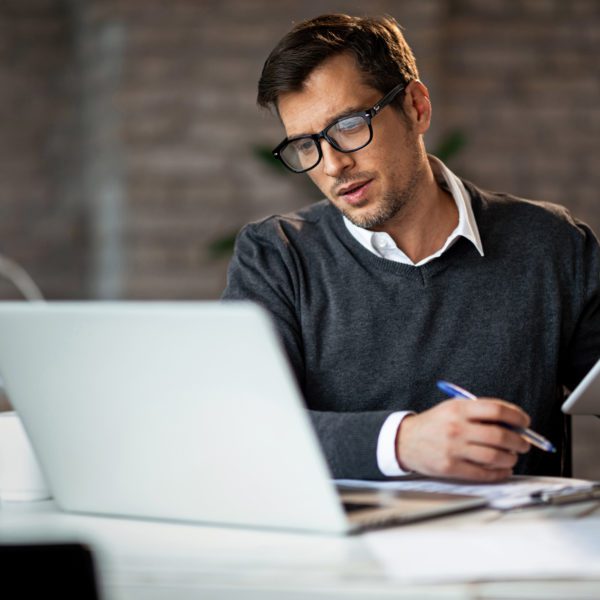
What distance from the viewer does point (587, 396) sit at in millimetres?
1277

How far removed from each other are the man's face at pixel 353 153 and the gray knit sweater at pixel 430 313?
0.08 meters

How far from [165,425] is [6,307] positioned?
6.9 inches

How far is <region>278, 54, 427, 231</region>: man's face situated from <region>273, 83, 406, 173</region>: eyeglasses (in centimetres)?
1

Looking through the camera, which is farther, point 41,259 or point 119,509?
point 41,259

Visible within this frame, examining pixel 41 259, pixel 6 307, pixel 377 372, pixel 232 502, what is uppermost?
pixel 6 307

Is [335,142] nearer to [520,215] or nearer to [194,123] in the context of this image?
[520,215]

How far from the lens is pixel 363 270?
5.57 ft

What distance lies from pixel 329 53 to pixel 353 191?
0.69 feet

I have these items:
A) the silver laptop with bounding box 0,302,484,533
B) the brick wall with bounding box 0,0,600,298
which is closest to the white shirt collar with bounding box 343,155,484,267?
the silver laptop with bounding box 0,302,484,533

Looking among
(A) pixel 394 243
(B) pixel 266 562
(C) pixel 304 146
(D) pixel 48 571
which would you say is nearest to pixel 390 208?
(A) pixel 394 243

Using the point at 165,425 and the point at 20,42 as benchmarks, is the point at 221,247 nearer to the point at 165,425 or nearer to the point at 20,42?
the point at 20,42

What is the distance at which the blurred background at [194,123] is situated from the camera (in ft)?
14.3

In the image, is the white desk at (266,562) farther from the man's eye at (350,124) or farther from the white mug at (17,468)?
the man's eye at (350,124)

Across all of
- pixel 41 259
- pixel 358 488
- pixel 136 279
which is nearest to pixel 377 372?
pixel 358 488
